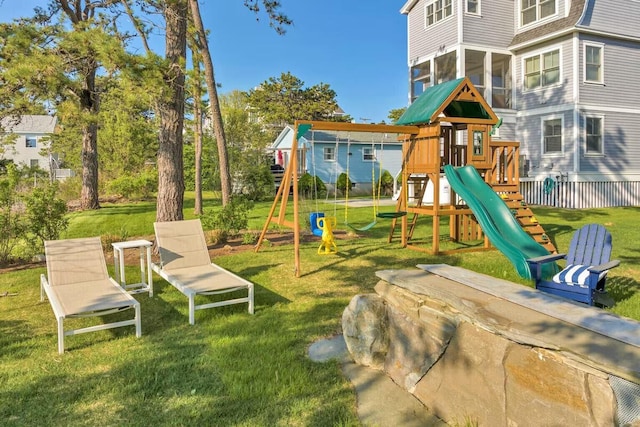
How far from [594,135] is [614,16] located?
15.8 ft

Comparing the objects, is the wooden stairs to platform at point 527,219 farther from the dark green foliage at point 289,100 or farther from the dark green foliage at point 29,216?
the dark green foliage at point 289,100

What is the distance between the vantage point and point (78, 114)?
33.8 ft

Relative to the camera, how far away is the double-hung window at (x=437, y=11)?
1981cm

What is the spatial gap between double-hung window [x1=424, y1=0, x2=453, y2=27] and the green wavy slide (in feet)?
42.0

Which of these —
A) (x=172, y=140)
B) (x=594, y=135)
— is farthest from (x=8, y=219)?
(x=594, y=135)

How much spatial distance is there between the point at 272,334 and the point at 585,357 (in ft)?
10.8

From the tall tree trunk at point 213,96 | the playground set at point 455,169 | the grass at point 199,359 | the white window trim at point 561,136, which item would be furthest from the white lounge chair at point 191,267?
the white window trim at point 561,136

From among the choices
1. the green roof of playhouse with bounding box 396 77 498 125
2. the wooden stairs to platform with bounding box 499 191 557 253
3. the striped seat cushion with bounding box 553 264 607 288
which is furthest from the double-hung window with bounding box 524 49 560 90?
the striped seat cushion with bounding box 553 264 607 288

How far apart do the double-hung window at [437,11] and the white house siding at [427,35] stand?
26 cm

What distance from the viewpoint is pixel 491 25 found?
1978 cm

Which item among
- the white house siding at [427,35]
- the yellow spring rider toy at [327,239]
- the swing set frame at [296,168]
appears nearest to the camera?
the swing set frame at [296,168]

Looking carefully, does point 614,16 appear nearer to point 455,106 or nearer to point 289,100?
point 455,106

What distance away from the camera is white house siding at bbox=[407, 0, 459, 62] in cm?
1953

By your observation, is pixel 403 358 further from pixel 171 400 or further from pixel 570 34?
pixel 570 34
